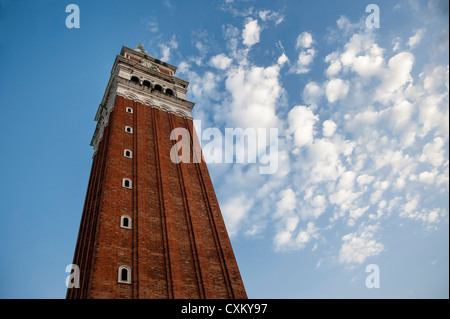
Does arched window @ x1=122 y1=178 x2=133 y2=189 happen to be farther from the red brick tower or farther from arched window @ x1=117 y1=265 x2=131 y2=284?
arched window @ x1=117 y1=265 x2=131 y2=284

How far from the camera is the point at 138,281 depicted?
43.7 feet

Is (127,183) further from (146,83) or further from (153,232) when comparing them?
(146,83)

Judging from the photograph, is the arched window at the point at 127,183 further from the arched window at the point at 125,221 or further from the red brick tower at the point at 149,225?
the arched window at the point at 125,221

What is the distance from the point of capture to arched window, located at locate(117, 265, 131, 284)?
43.1 ft

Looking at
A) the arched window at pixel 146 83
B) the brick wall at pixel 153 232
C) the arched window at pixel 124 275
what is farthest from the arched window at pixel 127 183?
the arched window at pixel 146 83

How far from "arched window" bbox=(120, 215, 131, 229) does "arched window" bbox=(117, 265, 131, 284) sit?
8.06ft

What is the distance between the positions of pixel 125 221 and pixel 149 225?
118cm

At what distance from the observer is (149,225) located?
16375 millimetres

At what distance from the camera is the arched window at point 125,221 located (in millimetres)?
15677

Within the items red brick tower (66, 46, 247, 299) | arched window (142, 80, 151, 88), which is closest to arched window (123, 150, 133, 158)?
red brick tower (66, 46, 247, 299)

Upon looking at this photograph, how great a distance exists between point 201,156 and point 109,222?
10266mm

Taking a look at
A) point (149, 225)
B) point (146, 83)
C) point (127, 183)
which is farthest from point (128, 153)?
point (146, 83)
